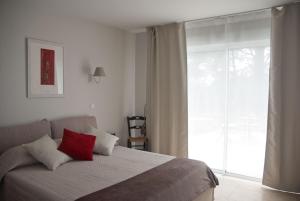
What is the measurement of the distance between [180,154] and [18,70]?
283cm

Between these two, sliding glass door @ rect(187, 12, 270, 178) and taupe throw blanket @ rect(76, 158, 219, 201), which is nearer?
taupe throw blanket @ rect(76, 158, 219, 201)

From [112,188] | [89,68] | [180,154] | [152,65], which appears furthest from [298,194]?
[89,68]

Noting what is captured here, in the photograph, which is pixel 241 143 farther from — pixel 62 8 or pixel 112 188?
pixel 62 8

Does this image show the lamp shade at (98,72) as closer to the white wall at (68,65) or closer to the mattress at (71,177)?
the white wall at (68,65)

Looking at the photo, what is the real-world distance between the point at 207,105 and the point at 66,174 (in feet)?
8.34

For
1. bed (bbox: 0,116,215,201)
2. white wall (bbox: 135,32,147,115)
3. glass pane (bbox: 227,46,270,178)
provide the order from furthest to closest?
white wall (bbox: 135,32,147,115), glass pane (bbox: 227,46,270,178), bed (bbox: 0,116,215,201)

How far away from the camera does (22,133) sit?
3064mm

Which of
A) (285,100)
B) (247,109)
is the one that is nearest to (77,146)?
(247,109)

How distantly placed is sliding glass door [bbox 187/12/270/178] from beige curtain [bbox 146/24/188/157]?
0.19 metres

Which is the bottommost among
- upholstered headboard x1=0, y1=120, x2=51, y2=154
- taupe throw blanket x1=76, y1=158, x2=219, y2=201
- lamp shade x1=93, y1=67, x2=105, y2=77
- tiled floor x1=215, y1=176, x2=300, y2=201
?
tiled floor x1=215, y1=176, x2=300, y2=201

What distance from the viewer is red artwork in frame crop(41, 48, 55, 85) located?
3.45 meters

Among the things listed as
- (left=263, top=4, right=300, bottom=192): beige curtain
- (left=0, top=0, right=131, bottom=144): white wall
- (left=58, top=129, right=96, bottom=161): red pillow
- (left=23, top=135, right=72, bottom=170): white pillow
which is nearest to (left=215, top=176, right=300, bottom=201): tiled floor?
(left=263, top=4, right=300, bottom=192): beige curtain

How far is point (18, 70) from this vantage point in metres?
3.20

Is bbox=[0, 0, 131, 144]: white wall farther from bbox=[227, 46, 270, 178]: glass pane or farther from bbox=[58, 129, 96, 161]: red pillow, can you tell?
bbox=[227, 46, 270, 178]: glass pane
